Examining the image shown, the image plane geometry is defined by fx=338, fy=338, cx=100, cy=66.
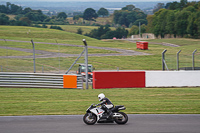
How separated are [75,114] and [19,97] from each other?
16.2 feet

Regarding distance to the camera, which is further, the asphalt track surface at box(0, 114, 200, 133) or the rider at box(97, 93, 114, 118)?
the rider at box(97, 93, 114, 118)

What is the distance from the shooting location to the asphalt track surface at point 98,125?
9.76 meters

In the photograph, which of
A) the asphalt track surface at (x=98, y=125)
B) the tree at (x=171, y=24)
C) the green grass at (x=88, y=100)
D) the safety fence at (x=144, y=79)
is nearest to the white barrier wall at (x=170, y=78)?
the safety fence at (x=144, y=79)

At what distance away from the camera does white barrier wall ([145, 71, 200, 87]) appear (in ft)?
63.2

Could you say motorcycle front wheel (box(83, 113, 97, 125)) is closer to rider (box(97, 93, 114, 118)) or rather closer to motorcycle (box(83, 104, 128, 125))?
motorcycle (box(83, 104, 128, 125))

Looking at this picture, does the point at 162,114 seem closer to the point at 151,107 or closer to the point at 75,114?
the point at 151,107

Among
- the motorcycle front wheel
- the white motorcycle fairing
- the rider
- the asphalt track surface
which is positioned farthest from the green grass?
the rider

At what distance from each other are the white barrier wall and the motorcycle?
9000 millimetres

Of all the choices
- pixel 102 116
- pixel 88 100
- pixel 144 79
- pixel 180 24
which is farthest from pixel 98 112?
pixel 180 24

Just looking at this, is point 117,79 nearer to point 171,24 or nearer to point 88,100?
point 88,100

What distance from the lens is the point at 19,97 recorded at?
16297mm

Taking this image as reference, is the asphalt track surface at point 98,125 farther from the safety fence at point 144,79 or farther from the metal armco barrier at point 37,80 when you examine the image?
the metal armco barrier at point 37,80

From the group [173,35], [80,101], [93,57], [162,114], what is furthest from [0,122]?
[173,35]

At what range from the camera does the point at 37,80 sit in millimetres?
19531
